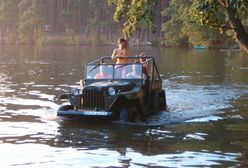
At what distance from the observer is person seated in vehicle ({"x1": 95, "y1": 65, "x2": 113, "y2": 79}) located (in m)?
15.5

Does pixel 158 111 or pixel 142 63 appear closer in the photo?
pixel 142 63

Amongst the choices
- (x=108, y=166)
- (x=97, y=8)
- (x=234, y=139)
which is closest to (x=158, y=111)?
(x=234, y=139)

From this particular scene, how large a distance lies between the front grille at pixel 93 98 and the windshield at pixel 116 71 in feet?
4.86

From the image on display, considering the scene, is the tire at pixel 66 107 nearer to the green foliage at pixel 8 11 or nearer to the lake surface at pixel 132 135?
the lake surface at pixel 132 135

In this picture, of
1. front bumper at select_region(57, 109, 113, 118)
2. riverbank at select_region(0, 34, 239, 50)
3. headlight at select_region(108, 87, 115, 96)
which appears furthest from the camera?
riverbank at select_region(0, 34, 239, 50)

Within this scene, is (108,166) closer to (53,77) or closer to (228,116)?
(228,116)

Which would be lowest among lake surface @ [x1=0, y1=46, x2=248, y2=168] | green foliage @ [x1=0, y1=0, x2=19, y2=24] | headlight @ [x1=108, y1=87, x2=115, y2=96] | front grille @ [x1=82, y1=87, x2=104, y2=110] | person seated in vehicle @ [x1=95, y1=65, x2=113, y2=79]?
lake surface @ [x1=0, y1=46, x2=248, y2=168]

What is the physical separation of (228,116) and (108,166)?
746 centimetres

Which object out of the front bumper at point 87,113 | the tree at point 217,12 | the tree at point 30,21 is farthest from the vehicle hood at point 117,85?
the tree at point 30,21

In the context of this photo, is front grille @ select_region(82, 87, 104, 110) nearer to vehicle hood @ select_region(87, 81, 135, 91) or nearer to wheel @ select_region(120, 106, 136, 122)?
vehicle hood @ select_region(87, 81, 135, 91)

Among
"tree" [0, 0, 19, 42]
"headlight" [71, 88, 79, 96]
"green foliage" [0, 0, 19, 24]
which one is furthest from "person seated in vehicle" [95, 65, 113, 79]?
"green foliage" [0, 0, 19, 24]

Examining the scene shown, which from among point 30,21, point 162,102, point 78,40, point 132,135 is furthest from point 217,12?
point 30,21

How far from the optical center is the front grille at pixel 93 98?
46.0 ft

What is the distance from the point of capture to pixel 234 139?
1220 centimetres
